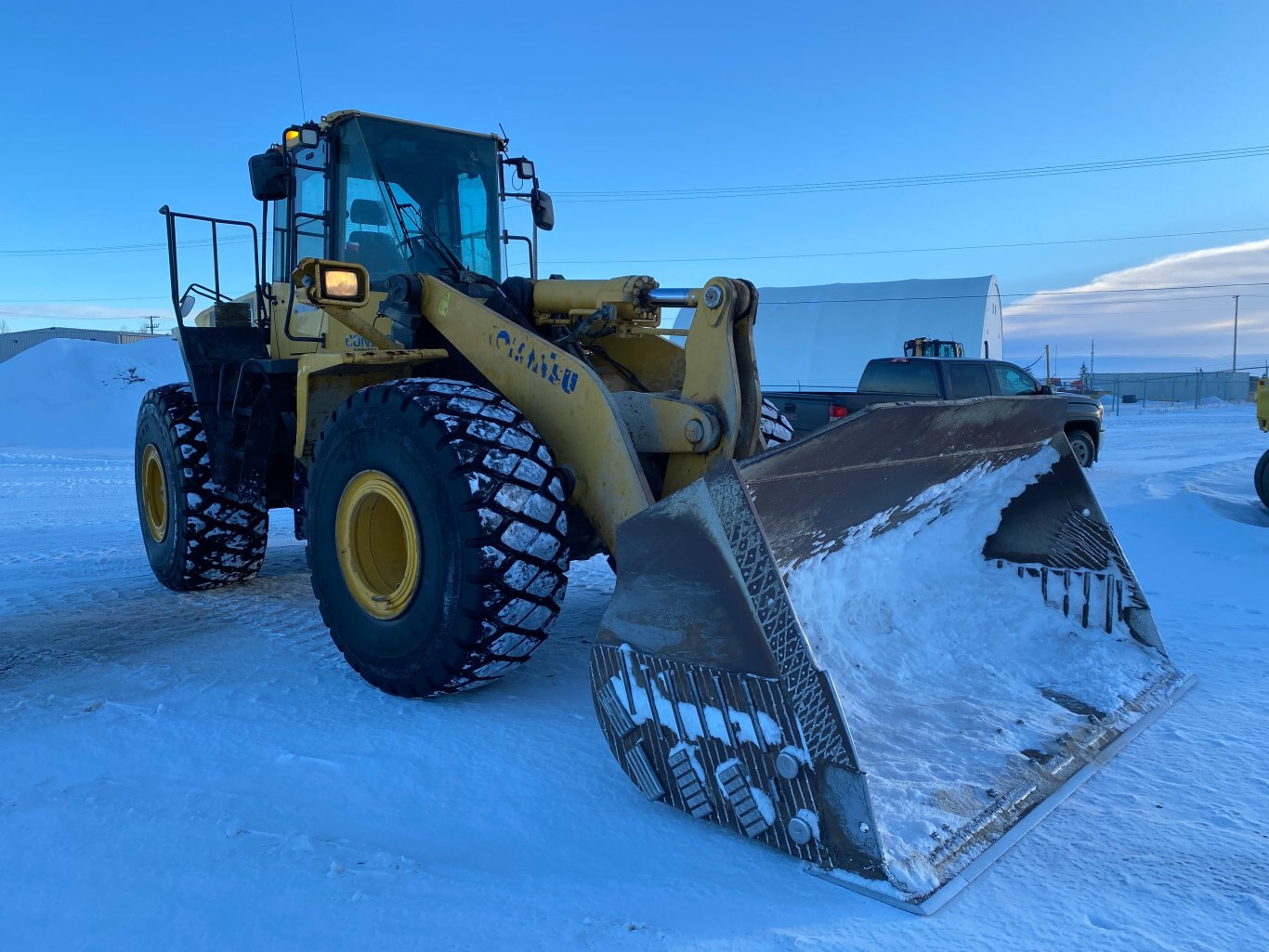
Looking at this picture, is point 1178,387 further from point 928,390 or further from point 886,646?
point 886,646

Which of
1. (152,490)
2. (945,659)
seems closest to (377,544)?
(945,659)

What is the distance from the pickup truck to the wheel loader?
6.76 meters

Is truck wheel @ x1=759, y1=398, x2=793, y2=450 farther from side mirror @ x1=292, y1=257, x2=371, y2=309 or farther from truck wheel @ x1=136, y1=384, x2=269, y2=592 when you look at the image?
truck wheel @ x1=136, y1=384, x2=269, y2=592

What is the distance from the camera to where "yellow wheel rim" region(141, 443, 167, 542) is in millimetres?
6465

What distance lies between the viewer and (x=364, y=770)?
3076 mm

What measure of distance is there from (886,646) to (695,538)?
1148 millimetres

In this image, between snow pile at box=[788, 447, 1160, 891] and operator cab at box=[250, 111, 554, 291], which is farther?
operator cab at box=[250, 111, 554, 291]

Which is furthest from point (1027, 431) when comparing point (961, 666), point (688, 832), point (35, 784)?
point (35, 784)

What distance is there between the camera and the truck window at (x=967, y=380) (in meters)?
12.9

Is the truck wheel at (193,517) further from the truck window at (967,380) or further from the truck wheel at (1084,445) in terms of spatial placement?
the truck wheel at (1084,445)

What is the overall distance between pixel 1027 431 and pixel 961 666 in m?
1.09

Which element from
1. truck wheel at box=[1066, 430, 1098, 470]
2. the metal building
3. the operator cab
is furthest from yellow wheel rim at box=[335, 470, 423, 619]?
the metal building

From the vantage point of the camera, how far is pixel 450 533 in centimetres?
337

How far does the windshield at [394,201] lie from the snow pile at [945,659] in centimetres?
273
